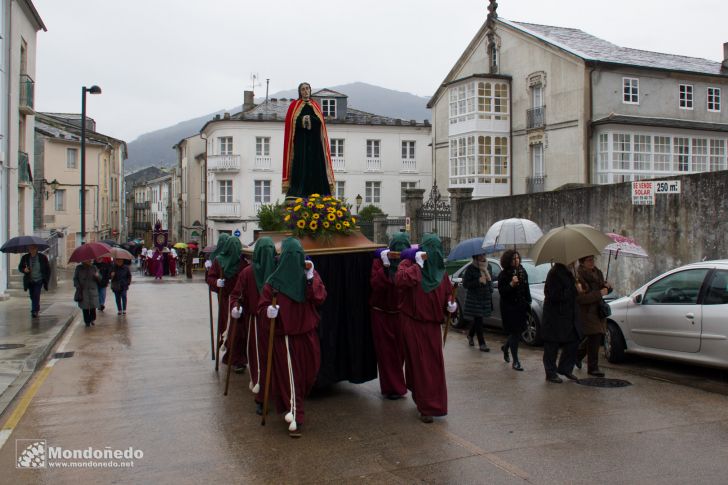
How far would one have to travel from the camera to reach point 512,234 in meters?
12.6

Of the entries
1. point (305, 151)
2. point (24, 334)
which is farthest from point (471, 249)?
point (24, 334)

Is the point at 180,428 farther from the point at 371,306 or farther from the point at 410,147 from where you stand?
the point at 410,147

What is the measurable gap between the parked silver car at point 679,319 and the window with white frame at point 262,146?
37243 millimetres

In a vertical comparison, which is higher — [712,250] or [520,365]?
[712,250]

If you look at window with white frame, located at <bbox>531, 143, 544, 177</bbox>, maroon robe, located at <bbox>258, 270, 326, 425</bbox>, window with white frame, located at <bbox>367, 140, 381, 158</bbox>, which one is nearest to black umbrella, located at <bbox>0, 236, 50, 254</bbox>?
maroon robe, located at <bbox>258, 270, 326, 425</bbox>

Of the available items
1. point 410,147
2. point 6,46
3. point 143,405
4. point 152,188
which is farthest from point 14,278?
point 152,188

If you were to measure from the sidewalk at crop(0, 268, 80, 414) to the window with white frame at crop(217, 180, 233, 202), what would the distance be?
76.6 ft

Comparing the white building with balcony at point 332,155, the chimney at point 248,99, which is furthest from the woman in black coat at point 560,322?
the chimney at point 248,99

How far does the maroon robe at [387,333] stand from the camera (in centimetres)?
809

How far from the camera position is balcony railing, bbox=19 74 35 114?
23.7 metres

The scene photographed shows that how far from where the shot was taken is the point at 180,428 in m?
7.05

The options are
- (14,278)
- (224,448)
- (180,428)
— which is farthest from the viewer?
(14,278)

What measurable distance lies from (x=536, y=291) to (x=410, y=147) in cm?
3569

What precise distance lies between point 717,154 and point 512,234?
24.5 meters
